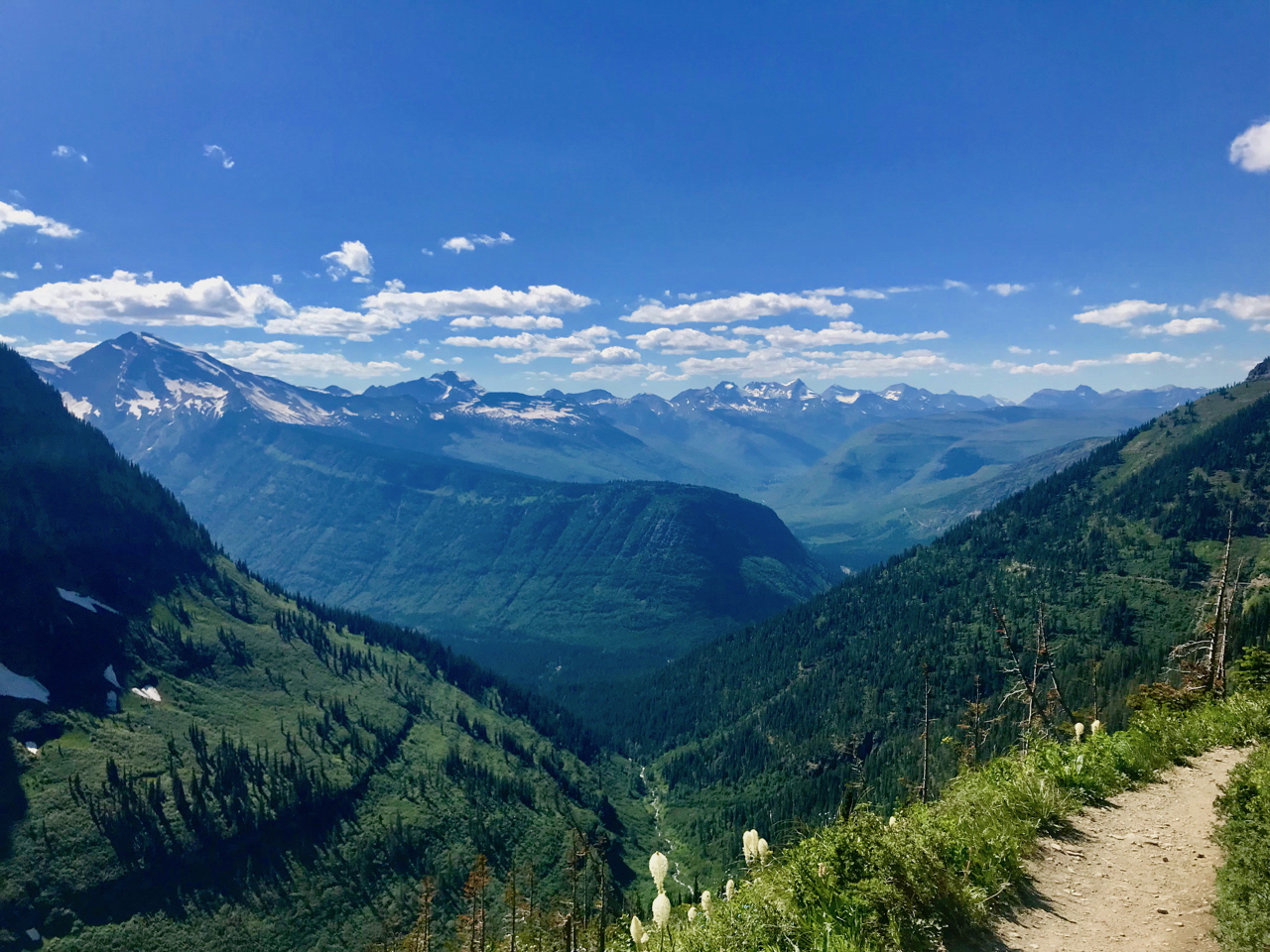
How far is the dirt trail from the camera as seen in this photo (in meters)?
11.6

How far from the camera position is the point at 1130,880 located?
13945 millimetres

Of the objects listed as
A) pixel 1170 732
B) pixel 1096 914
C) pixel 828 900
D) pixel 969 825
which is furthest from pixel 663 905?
pixel 1170 732

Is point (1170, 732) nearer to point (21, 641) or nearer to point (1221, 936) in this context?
point (1221, 936)

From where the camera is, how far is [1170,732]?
2070 cm

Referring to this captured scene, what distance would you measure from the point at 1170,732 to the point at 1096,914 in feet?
39.1

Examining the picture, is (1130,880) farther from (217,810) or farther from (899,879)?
(217,810)

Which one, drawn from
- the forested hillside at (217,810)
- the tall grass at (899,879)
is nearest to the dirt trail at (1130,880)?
the tall grass at (899,879)

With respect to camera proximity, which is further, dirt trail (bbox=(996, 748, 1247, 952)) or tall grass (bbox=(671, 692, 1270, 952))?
dirt trail (bbox=(996, 748, 1247, 952))

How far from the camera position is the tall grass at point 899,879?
1113 centimetres

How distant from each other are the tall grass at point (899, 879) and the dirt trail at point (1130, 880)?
1.69 ft

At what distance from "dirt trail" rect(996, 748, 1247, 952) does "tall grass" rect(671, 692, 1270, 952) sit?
515mm

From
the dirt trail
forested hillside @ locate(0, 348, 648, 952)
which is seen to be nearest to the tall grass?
the dirt trail

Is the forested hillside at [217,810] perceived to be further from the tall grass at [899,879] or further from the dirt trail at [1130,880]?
the tall grass at [899,879]

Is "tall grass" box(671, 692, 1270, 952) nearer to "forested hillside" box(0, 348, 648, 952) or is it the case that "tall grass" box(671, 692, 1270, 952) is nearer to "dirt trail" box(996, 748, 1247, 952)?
"dirt trail" box(996, 748, 1247, 952)
